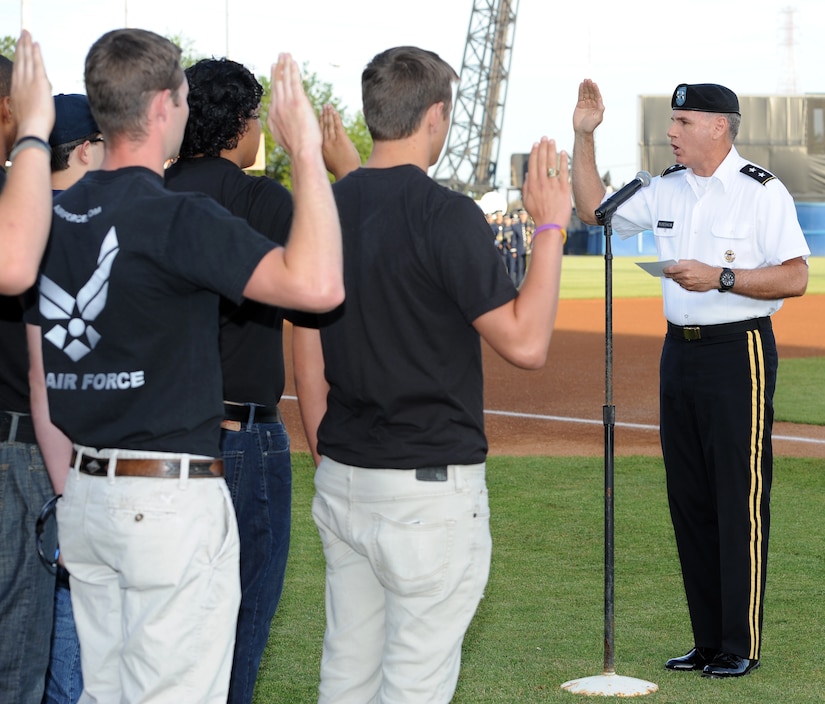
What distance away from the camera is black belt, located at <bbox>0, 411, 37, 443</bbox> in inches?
132

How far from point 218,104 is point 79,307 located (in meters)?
1.17

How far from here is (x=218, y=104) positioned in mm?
3779

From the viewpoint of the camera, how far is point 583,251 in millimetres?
73875

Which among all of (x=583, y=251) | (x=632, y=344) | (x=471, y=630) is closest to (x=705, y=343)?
(x=471, y=630)

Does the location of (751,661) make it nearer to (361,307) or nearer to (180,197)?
(361,307)

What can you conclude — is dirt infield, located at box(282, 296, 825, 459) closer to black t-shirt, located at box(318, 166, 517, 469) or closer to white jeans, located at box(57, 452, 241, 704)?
black t-shirt, located at box(318, 166, 517, 469)

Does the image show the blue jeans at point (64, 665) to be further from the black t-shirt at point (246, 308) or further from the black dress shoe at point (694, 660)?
the black dress shoe at point (694, 660)

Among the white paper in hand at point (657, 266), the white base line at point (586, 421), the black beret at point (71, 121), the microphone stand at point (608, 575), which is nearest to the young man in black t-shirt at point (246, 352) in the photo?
the black beret at point (71, 121)

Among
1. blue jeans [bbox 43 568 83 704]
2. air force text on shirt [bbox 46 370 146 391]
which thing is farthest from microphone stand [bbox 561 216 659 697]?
air force text on shirt [bbox 46 370 146 391]

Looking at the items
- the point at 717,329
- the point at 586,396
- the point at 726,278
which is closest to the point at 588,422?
the point at 586,396

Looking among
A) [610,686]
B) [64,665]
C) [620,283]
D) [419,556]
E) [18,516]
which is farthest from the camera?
[620,283]

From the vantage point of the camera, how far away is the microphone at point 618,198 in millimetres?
4793

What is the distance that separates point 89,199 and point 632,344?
1737 cm

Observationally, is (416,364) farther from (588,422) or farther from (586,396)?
(586,396)
